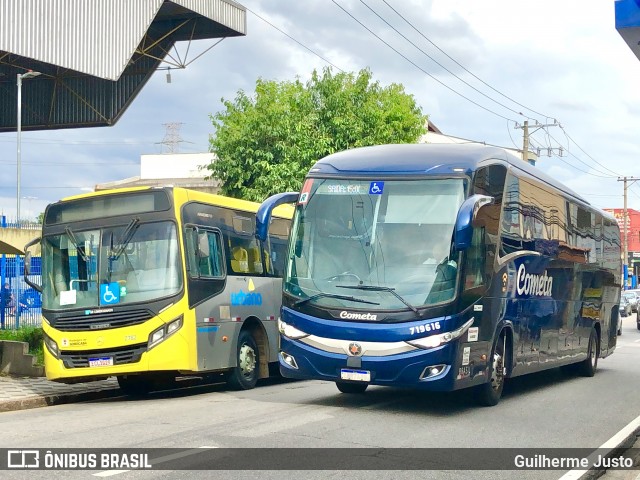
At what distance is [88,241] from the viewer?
14727 millimetres

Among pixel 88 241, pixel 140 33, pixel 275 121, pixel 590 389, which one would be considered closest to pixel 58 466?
pixel 88 241

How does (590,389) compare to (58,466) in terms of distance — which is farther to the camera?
(590,389)

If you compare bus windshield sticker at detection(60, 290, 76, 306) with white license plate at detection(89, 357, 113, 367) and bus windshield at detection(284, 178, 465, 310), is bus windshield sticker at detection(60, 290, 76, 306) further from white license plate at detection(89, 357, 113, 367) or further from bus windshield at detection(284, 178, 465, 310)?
bus windshield at detection(284, 178, 465, 310)

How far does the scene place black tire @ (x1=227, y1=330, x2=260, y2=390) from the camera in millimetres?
16125

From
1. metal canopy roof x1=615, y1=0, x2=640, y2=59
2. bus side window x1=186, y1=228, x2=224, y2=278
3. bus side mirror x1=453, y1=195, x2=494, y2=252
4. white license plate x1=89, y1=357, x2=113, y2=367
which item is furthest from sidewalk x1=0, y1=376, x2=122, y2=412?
metal canopy roof x1=615, y1=0, x2=640, y2=59

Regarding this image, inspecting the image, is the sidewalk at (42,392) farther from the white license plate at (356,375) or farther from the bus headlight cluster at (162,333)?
the white license plate at (356,375)

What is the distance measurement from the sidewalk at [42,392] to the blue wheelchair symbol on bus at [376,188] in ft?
19.7

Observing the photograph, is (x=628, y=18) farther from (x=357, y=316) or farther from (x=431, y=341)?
(x=357, y=316)

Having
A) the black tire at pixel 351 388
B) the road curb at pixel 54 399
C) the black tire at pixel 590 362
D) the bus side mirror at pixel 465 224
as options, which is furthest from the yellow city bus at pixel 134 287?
the black tire at pixel 590 362

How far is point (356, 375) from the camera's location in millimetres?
11953

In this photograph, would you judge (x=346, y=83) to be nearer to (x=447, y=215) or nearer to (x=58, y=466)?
(x=447, y=215)

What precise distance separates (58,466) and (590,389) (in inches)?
Result: 445

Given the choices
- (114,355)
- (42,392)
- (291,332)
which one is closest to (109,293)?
(114,355)

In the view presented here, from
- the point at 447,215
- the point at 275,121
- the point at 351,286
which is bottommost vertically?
the point at 351,286
